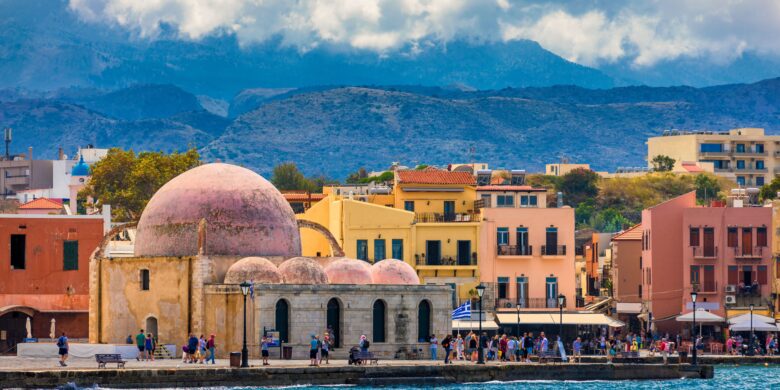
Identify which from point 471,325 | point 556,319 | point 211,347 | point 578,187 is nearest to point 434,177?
point 556,319

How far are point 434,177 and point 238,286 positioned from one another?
21.2 metres

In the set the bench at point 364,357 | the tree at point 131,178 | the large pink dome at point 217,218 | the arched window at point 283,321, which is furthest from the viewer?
the tree at point 131,178

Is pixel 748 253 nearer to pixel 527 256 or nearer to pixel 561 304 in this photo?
pixel 527 256

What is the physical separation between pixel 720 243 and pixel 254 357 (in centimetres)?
2370

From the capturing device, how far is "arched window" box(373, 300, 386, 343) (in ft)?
187

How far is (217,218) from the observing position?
2295 inches

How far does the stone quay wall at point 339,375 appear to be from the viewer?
48.3 metres

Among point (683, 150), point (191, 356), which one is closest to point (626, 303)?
point (191, 356)

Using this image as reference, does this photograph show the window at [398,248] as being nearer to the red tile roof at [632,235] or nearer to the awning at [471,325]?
the awning at [471,325]

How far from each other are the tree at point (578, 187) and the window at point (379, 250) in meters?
58.7

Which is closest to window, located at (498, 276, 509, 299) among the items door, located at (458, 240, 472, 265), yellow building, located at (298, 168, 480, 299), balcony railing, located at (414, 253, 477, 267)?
yellow building, located at (298, 168, 480, 299)

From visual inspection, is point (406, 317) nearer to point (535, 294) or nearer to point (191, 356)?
point (191, 356)

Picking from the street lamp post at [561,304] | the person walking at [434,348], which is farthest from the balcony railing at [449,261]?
the person walking at [434,348]

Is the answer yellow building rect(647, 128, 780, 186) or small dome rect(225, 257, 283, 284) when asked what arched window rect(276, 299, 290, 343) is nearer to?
small dome rect(225, 257, 283, 284)
